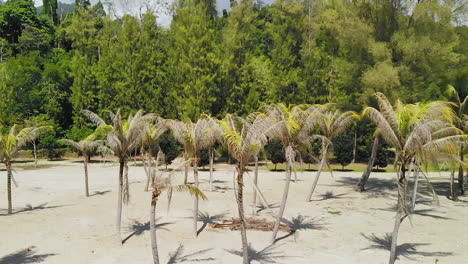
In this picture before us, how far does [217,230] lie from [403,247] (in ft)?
23.9

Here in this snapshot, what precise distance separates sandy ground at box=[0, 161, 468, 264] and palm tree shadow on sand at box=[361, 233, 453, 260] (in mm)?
39

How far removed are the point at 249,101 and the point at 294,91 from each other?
530 cm

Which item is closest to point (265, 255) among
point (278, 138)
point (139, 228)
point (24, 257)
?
point (278, 138)

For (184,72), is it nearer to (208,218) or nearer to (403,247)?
(208,218)

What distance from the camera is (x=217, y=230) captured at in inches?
621

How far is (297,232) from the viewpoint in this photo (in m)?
15.7

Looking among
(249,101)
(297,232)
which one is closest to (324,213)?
(297,232)

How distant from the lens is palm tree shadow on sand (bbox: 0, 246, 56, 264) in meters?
12.1

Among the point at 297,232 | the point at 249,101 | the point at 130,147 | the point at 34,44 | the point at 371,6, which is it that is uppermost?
the point at 34,44

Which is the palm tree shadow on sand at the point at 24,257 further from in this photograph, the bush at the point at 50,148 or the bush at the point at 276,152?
the bush at the point at 50,148

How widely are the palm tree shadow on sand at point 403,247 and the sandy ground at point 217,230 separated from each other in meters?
0.04

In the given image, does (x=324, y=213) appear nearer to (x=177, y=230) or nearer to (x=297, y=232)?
(x=297, y=232)

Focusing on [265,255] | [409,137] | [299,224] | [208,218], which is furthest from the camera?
[208,218]

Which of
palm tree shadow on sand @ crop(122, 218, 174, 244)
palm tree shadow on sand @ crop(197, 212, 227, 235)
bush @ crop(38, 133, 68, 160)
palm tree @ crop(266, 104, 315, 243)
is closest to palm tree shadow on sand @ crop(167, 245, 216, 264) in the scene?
palm tree shadow on sand @ crop(122, 218, 174, 244)
